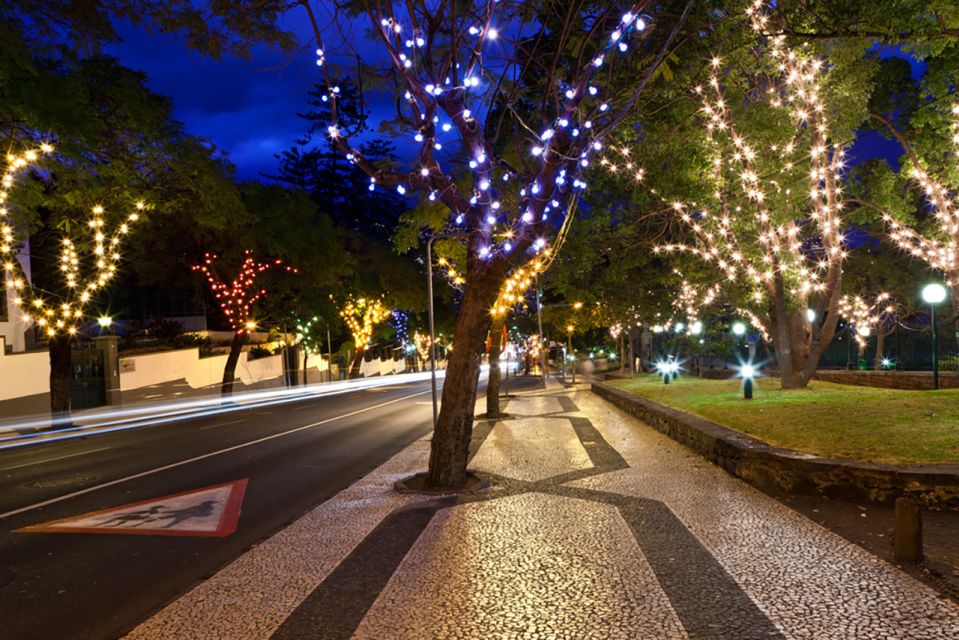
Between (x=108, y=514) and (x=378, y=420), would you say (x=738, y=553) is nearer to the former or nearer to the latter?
(x=108, y=514)

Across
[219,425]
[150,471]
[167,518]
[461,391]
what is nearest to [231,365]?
[219,425]

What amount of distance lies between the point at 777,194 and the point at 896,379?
33.4 ft

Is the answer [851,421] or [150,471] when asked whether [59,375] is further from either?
[851,421]

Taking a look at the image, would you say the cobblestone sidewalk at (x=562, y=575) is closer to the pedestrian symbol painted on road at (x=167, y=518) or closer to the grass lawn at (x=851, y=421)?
the pedestrian symbol painted on road at (x=167, y=518)

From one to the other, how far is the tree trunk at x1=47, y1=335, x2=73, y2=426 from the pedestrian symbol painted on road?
1393cm

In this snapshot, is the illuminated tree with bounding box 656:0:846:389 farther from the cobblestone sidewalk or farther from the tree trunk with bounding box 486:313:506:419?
the cobblestone sidewalk

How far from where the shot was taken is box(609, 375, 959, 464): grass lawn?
326 inches

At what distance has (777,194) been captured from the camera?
1625cm

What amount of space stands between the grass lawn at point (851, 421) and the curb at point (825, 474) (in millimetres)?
492

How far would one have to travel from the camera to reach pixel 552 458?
11.5 metres

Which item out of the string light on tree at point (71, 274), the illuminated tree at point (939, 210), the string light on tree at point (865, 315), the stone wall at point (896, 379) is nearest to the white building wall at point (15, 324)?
the string light on tree at point (71, 274)

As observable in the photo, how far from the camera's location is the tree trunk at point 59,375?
20688 mm

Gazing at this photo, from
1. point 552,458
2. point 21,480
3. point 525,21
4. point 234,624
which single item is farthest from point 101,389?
point 234,624

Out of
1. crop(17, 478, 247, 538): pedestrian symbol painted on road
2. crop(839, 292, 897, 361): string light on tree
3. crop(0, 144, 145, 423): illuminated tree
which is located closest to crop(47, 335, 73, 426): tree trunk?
crop(0, 144, 145, 423): illuminated tree
